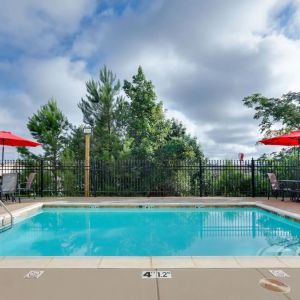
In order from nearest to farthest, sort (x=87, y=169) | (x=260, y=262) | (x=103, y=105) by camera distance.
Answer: (x=260, y=262) → (x=87, y=169) → (x=103, y=105)

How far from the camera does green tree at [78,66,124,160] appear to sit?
17766 millimetres

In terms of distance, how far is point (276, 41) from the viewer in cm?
959

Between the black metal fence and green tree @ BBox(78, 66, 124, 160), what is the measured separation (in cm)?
449

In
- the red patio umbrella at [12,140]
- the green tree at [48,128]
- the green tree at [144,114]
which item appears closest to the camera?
the red patio umbrella at [12,140]

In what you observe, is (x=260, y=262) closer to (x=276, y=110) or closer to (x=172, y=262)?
(x=172, y=262)

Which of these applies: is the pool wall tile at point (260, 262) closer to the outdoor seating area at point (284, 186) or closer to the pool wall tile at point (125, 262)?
the pool wall tile at point (125, 262)

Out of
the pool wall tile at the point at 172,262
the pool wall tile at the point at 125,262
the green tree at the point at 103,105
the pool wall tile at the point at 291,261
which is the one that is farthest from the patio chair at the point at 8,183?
the pool wall tile at the point at 291,261

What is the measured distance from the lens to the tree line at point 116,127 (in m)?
14.6

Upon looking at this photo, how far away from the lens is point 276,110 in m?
16.0

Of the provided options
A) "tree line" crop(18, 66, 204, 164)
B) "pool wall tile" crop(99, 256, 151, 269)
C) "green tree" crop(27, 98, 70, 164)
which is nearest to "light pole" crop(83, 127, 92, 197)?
"tree line" crop(18, 66, 204, 164)

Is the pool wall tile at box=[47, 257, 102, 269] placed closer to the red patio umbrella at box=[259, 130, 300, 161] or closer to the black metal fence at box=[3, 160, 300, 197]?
the red patio umbrella at box=[259, 130, 300, 161]
